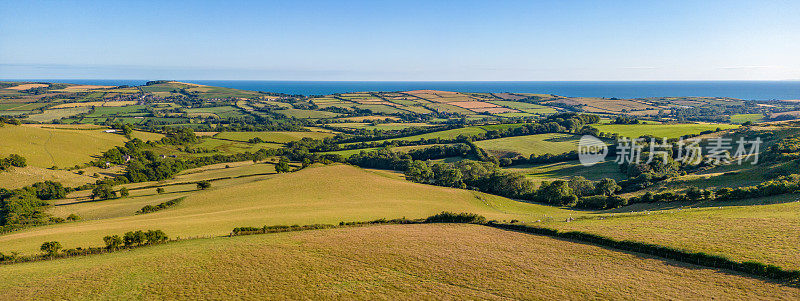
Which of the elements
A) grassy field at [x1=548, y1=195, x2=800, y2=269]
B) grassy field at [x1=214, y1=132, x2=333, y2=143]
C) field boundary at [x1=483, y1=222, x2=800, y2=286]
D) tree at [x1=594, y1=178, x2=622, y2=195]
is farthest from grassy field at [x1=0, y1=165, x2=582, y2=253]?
grassy field at [x1=214, y1=132, x2=333, y2=143]

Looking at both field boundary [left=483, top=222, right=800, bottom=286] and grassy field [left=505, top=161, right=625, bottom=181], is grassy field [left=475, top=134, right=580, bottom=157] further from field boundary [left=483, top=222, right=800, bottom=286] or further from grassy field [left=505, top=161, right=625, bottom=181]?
field boundary [left=483, top=222, right=800, bottom=286]

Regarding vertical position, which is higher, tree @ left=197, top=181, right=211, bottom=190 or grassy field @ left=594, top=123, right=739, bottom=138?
grassy field @ left=594, top=123, right=739, bottom=138

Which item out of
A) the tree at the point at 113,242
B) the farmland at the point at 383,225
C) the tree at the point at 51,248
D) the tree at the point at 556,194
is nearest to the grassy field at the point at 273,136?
the farmland at the point at 383,225

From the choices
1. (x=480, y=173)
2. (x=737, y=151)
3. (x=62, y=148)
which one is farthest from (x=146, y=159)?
(x=737, y=151)

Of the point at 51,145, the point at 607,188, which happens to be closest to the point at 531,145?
the point at 607,188

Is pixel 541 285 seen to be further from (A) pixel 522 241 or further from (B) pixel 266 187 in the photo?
(B) pixel 266 187

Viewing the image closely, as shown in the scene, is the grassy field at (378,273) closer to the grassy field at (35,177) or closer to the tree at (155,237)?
the tree at (155,237)

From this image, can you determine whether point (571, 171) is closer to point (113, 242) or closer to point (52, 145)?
point (113, 242)
